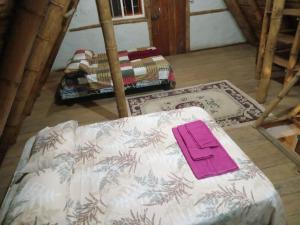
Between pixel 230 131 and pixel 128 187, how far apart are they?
59.2 inches

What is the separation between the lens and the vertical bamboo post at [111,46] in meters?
2.05

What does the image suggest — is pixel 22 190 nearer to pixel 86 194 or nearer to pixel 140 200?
pixel 86 194

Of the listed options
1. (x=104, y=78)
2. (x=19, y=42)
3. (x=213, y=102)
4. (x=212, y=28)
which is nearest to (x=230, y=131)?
(x=213, y=102)

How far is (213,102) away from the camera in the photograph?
301 cm

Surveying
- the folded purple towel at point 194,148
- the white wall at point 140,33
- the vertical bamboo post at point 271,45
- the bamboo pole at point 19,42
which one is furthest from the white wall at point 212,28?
the bamboo pole at point 19,42

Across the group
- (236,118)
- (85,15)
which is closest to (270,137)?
(236,118)

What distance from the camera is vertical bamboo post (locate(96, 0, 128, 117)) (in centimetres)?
205

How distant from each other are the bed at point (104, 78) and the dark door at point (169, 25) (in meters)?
1.35

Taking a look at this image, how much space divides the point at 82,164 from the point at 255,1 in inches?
146

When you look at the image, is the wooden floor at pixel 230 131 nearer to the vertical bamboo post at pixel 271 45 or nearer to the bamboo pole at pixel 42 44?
the vertical bamboo post at pixel 271 45

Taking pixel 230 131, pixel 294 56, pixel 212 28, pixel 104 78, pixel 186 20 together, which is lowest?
pixel 230 131

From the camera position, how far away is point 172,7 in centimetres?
448

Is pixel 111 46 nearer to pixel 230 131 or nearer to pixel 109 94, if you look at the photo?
pixel 109 94

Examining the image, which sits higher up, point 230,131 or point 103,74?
point 103,74
